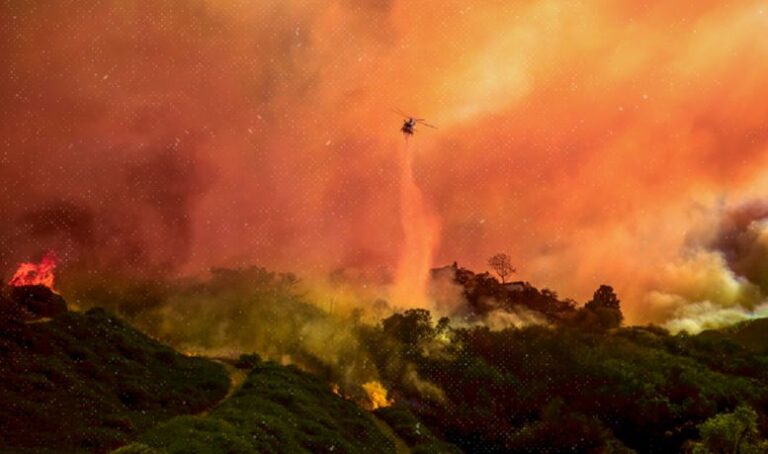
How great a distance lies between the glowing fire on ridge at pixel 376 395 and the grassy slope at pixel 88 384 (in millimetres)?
40669

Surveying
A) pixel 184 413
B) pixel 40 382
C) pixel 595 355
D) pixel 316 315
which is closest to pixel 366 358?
pixel 316 315

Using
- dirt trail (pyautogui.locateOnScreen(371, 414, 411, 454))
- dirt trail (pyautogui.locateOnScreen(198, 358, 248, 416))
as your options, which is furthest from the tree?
dirt trail (pyautogui.locateOnScreen(198, 358, 248, 416))

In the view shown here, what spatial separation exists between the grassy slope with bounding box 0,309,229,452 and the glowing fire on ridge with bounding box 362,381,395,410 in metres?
40.7

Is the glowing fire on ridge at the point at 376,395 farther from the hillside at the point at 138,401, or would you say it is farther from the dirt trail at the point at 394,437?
the hillside at the point at 138,401

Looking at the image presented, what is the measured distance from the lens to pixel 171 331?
127812mm

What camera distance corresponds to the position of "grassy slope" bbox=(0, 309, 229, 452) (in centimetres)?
3788

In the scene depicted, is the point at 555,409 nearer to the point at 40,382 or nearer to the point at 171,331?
the point at 171,331

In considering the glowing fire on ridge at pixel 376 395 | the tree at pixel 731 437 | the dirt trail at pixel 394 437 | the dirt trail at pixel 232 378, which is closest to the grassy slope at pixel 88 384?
the dirt trail at pixel 232 378

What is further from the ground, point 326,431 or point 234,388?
point 234,388

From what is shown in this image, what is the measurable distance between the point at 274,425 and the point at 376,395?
61.4 meters

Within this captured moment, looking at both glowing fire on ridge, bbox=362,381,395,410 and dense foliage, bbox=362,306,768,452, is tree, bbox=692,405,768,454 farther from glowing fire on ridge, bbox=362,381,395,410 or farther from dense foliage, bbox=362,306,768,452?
glowing fire on ridge, bbox=362,381,395,410

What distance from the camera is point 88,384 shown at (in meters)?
48.9

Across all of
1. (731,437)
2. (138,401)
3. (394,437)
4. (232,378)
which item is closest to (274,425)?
(138,401)

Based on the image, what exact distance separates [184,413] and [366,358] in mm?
83992
